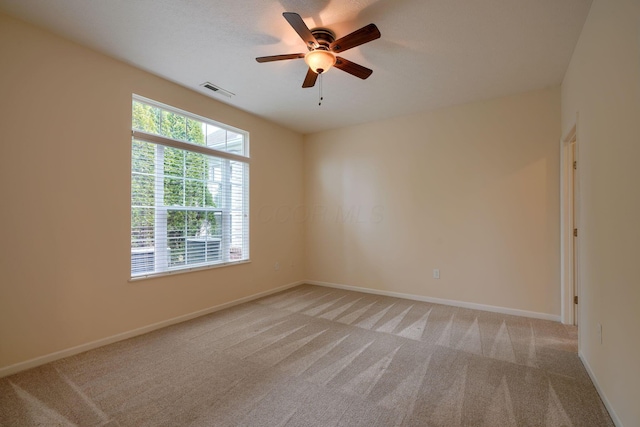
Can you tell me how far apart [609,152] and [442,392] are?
1889 mm

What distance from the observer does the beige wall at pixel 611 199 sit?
4.76ft

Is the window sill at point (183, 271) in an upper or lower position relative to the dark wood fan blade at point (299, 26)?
lower

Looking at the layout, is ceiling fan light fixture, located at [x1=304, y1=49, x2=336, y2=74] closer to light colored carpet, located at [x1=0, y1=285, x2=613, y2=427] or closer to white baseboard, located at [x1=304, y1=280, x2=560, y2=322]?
light colored carpet, located at [x1=0, y1=285, x2=613, y2=427]

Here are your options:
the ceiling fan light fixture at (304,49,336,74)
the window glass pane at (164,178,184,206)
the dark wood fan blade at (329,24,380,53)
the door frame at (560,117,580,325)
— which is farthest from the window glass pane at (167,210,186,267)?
the door frame at (560,117,580,325)

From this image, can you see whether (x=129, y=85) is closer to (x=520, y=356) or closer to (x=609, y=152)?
(x=609, y=152)

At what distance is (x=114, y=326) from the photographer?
9.27 feet

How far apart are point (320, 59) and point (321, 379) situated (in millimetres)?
2496

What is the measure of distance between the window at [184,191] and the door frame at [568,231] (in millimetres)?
3965

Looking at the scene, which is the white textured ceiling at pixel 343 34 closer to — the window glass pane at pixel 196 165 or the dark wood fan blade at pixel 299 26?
the dark wood fan blade at pixel 299 26

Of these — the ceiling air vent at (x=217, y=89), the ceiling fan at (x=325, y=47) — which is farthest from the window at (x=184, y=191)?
the ceiling fan at (x=325, y=47)

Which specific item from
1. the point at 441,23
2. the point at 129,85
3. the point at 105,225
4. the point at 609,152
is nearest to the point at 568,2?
the point at 441,23

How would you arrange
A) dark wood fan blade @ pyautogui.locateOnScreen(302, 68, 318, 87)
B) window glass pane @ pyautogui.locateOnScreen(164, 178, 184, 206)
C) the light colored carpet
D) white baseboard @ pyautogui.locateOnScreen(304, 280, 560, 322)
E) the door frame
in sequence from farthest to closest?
white baseboard @ pyautogui.locateOnScreen(304, 280, 560, 322), window glass pane @ pyautogui.locateOnScreen(164, 178, 184, 206), the door frame, dark wood fan blade @ pyautogui.locateOnScreen(302, 68, 318, 87), the light colored carpet

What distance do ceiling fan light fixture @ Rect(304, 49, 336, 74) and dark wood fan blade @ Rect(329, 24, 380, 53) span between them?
8 cm

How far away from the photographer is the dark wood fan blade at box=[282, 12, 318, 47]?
6.04 feet
